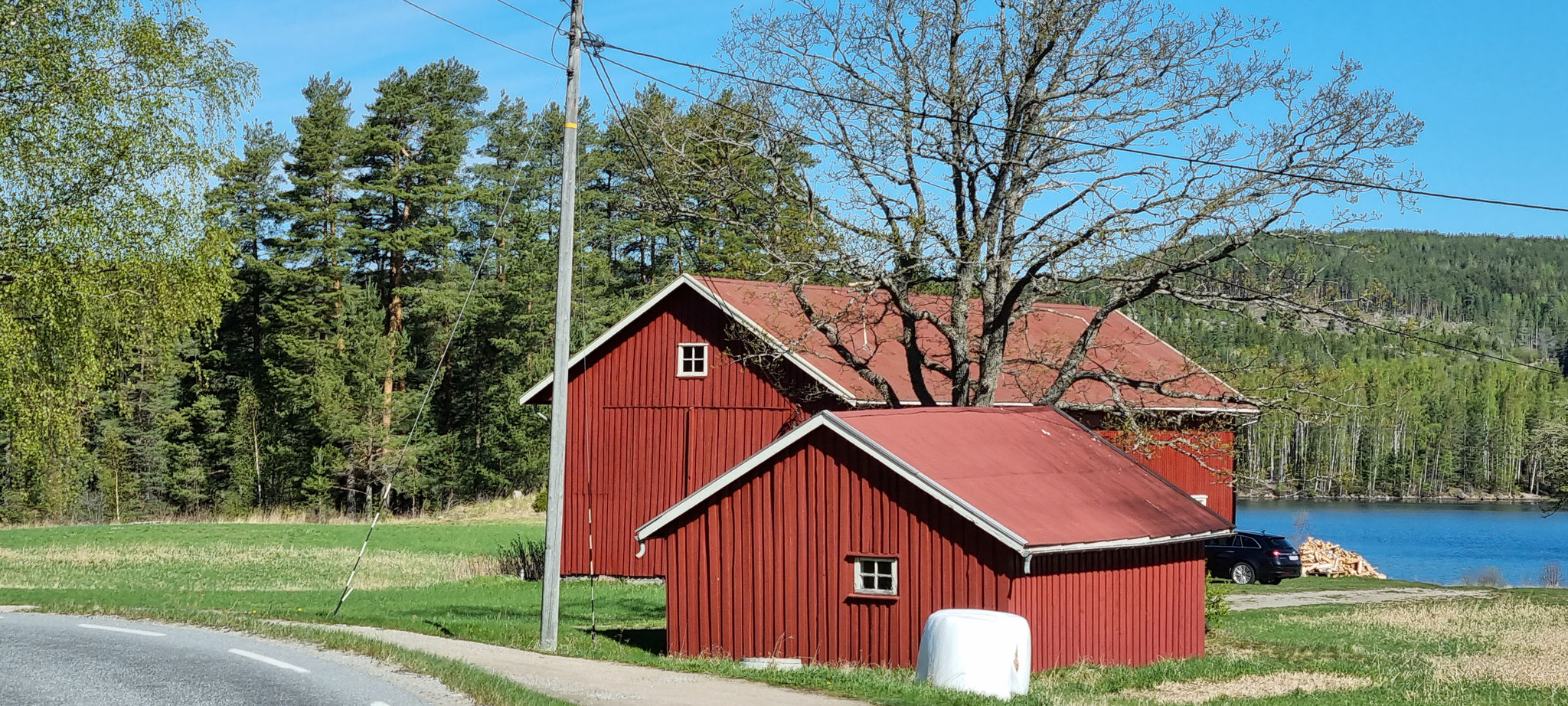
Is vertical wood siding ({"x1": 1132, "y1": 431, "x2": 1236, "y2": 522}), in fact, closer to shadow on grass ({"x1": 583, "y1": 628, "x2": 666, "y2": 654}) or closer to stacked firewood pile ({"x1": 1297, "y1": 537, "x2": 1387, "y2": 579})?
stacked firewood pile ({"x1": 1297, "y1": 537, "x2": 1387, "y2": 579})

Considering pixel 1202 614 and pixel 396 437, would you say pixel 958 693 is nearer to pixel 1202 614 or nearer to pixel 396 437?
pixel 1202 614

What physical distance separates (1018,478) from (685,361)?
1287cm

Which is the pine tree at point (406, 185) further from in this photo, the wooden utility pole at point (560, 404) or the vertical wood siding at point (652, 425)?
the wooden utility pole at point (560, 404)

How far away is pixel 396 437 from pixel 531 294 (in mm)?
8381

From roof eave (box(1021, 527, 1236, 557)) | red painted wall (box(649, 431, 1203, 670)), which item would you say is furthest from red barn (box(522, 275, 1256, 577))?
red painted wall (box(649, 431, 1203, 670))

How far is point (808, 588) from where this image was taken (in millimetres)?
19344

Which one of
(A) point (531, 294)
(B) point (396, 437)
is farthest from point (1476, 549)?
(B) point (396, 437)

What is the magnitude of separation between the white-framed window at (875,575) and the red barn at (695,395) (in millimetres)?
9756

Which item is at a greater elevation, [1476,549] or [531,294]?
[531,294]

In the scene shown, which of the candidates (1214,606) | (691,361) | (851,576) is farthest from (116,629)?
(1214,606)

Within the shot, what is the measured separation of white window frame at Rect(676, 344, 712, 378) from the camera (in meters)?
31.1

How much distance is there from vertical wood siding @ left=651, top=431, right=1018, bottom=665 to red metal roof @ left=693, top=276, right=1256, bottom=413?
233 inches

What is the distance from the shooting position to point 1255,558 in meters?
37.6

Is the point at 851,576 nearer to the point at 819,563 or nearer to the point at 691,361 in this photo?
the point at 819,563
